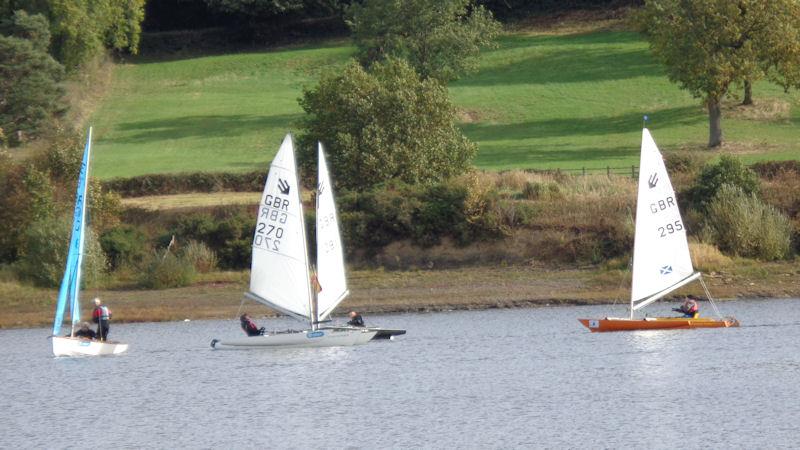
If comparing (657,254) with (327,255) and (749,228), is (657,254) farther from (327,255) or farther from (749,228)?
(749,228)

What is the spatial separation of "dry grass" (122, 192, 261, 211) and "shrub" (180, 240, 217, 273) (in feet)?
20.2

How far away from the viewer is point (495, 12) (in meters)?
124

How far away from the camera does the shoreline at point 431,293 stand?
54.4 m

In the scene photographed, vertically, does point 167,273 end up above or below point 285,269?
below

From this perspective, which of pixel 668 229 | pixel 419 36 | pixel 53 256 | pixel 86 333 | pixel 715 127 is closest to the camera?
pixel 668 229

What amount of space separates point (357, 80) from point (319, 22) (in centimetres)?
5910

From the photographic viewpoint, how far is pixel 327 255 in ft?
145

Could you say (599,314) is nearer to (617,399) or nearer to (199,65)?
(617,399)

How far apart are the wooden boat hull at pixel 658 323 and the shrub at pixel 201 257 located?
23627mm

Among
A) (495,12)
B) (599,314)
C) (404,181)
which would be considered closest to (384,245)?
(404,181)

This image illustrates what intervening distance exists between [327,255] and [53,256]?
20867 millimetres

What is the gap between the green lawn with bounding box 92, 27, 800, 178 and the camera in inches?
3344

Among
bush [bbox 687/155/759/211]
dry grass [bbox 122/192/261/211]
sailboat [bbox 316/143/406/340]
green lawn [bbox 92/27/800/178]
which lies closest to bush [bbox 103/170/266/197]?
dry grass [bbox 122/192/261/211]

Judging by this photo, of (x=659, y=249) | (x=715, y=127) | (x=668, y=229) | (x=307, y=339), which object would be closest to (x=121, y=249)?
(x=307, y=339)
